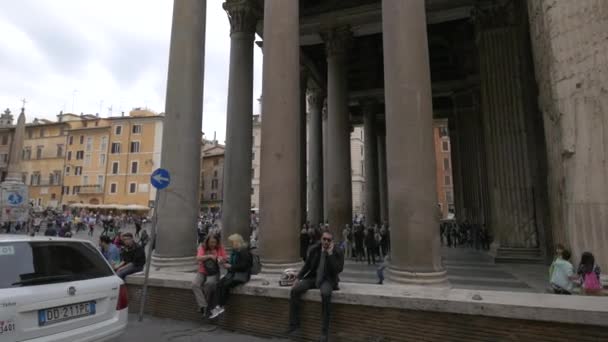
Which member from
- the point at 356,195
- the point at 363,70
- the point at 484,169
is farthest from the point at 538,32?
the point at 356,195

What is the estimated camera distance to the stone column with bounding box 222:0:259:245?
12094 mm

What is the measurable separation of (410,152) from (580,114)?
2860 mm

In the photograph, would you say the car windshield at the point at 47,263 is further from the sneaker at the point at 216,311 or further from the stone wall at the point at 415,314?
the stone wall at the point at 415,314

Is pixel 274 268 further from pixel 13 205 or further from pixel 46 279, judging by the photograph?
pixel 13 205

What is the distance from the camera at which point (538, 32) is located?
736 centimetres

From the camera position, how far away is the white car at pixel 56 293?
3.01 m

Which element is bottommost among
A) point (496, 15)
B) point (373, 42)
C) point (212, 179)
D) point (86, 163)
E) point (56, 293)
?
point (56, 293)

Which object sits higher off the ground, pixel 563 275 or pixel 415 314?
pixel 563 275

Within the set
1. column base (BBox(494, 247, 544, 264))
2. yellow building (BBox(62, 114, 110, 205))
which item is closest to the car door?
column base (BBox(494, 247, 544, 264))

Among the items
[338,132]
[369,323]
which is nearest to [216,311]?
[369,323]

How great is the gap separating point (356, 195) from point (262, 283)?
4812 cm

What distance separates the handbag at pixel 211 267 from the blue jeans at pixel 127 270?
83.3 inches

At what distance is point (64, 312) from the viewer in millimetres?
3355

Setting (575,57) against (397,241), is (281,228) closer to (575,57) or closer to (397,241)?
(397,241)
